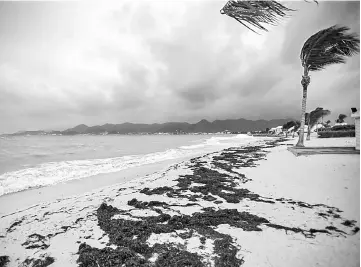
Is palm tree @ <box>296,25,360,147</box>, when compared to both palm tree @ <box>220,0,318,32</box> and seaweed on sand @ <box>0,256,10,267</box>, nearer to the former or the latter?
palm tree @ <box>220,0,318,32</box>

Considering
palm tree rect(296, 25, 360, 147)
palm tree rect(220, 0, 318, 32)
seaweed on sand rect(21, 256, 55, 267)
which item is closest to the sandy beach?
seaweed on sand rect(21, 256, 55, 267)

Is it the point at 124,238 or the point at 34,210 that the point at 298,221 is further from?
the point at 34,210

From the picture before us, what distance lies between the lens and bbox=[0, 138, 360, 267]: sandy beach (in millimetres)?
2713

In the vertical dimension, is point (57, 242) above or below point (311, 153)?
below

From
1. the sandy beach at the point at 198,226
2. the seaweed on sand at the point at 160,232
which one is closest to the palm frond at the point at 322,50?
the sandy beach at the point at 198,226

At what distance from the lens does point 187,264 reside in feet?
8.40

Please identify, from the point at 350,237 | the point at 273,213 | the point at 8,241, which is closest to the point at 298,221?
the point at 273,213

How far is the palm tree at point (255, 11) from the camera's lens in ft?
4.95

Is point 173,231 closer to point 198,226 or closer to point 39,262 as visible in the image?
point 198,226

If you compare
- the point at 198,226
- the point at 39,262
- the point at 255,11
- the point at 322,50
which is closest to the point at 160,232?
the point at 198,226

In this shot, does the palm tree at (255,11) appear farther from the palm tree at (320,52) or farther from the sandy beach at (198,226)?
the palm tree at (320,52)

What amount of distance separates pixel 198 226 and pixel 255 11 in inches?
145

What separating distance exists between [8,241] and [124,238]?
2.48 metres

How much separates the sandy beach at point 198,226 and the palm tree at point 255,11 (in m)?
1.96
